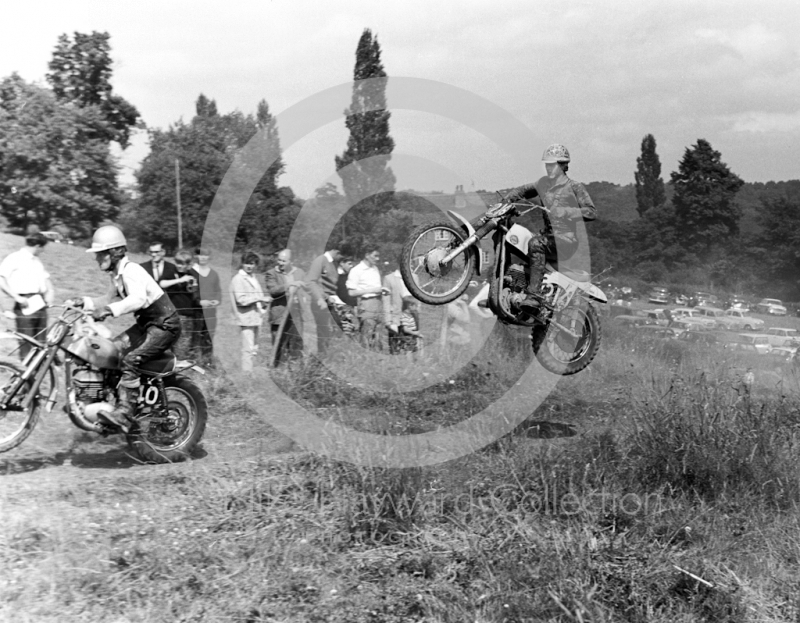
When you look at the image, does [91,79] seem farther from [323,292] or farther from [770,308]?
[770,308]

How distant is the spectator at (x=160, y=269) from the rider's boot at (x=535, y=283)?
5.08 metres

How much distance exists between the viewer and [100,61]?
15758 mm

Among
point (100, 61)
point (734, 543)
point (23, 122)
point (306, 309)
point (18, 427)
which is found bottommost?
point (734, 543)

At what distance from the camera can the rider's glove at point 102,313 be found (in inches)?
283

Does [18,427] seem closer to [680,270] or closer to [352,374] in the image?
[352,374]

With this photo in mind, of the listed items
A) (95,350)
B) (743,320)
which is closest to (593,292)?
(95,350)

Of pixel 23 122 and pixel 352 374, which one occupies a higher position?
pixel 23 122

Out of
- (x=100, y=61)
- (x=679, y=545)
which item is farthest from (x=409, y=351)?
(x=100, y=61)

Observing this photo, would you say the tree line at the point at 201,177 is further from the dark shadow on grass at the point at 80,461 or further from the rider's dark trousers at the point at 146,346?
the dark shadow on grass at the point at 80,461

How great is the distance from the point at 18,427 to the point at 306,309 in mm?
3898

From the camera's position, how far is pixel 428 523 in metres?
6.57

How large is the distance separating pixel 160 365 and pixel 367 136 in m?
3.90

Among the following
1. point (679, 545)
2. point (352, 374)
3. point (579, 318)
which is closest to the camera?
point (679, 545)

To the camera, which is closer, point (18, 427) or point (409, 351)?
point (18, 427)
